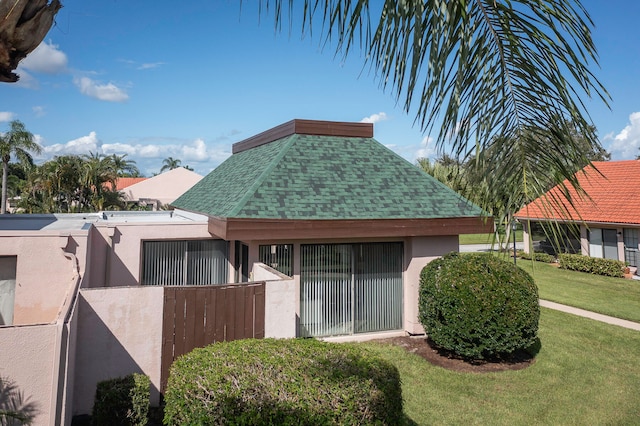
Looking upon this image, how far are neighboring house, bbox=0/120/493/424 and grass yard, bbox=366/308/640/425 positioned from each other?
210cm

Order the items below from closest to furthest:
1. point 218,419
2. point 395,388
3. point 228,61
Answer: point 228,61 → point 218,419 → point 395,388

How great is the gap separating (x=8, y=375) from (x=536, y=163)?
19.9 feet

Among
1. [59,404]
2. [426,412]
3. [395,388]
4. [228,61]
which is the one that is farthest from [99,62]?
[426,412]

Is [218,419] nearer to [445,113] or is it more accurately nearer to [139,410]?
[139,410]

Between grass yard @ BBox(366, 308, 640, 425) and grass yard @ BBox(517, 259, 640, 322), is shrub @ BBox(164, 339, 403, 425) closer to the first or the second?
grass yard @ BBox(366, 308, 640, 425)

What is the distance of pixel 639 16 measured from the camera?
294 cm

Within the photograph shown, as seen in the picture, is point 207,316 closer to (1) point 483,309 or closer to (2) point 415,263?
(1) point 483,309

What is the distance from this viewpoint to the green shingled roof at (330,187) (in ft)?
35.2

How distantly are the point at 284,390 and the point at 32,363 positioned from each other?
3226mm

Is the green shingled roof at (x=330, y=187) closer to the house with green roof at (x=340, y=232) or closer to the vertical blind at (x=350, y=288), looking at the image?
the house with green roof at (x=340, y=232)

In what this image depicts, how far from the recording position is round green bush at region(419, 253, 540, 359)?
908cm

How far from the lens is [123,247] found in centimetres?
1066

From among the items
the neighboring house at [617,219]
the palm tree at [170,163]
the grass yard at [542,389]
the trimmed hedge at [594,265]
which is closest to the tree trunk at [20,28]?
the grass yard at [542,389]

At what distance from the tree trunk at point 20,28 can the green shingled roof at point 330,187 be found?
6938 mm
